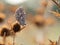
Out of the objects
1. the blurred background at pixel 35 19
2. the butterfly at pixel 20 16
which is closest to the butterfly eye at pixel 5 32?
the blurred background at pixel 35 19

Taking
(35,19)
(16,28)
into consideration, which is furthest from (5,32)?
(35,19)

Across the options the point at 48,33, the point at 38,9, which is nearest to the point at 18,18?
the point at 38,9

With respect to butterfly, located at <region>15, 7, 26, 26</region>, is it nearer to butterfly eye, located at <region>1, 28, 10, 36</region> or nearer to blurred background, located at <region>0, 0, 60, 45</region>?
blurred background, located at <region>0, 0, 60, 45</region>

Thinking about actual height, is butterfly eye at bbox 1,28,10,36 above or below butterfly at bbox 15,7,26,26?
below

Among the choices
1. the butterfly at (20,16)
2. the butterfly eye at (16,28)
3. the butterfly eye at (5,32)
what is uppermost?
the butterfly at (20,16)

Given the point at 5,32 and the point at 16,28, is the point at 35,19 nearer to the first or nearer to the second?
the point at 16,28

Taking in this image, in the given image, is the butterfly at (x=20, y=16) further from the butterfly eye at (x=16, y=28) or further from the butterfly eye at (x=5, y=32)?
the butterfly eye at (x=5, y=32)

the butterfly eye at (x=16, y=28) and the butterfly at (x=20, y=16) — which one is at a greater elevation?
the butterfly at (x=20, y=16)

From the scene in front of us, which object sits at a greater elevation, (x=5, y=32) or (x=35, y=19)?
(x=35, y=19)

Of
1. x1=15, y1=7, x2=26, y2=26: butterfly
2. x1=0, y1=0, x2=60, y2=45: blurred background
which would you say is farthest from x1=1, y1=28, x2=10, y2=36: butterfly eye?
x1=15, y1=7, x2=26, y2=26: butterfly

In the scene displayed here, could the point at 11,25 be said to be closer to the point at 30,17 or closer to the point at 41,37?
the point at 30,17
